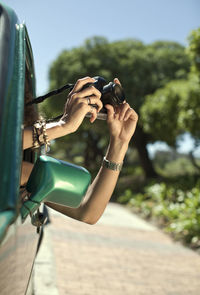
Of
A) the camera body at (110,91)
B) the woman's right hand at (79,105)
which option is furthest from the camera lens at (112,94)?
the woman's right hand at (79,105)

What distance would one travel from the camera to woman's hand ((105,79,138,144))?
192cm

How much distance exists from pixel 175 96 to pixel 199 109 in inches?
124

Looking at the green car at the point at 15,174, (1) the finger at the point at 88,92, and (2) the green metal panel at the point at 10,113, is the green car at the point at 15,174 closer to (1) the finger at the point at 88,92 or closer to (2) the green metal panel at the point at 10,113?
(2) the green metal panel at the point at 10,113

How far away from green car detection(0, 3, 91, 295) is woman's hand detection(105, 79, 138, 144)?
63 centimetres

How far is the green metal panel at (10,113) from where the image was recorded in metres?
1.06

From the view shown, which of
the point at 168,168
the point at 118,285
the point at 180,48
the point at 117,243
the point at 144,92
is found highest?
the point at 180,48

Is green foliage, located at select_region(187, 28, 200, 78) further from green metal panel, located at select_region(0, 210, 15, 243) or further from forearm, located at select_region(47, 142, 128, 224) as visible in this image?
green metal panel, located at select_region(0, 210, 15, 243)

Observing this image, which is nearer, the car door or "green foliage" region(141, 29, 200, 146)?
the car door

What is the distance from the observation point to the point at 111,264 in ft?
19.2

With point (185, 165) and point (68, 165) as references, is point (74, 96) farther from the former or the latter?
point (185, 165)

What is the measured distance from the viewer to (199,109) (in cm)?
1078

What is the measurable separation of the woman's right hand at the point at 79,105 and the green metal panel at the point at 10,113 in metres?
0.31

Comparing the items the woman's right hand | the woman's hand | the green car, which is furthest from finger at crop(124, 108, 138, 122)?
the green car

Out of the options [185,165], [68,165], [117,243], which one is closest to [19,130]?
[68,165]
